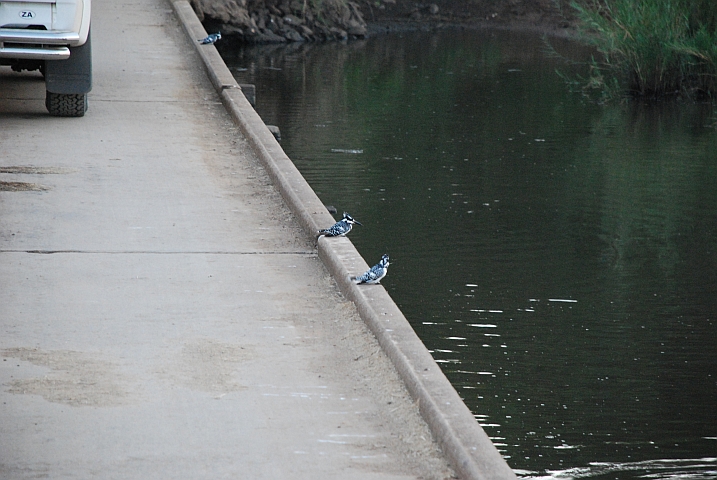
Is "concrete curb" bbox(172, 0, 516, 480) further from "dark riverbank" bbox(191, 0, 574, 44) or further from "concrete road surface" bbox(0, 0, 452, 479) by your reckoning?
"dark riverbank" bbox(191, 0, 574, 44)

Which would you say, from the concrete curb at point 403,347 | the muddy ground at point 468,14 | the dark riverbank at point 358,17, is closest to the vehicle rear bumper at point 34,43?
the concrete curb at point 403,347

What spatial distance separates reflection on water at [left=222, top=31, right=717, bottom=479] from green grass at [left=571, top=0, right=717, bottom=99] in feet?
2.70

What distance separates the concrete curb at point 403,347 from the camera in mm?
4590

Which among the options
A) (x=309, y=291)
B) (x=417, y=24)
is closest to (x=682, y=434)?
(x=309, y=291)

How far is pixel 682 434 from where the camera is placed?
8.34 metres

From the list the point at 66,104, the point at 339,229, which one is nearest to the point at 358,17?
the point at 66,104

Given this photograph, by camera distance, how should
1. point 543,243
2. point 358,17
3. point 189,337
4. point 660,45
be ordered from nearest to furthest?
1. point 189,337
2. point 543,243
3. point 660,45
4. point 358,17

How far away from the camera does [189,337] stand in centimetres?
603

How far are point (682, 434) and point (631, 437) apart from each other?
15.5 inches

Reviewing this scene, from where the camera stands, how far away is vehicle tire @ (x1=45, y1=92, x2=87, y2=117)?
11859mm

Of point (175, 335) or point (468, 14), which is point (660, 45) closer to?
point (468, 14)

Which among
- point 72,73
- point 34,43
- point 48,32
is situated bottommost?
point 72,73

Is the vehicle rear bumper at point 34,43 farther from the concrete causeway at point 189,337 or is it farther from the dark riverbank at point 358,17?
the dark riverbank at point 358,17

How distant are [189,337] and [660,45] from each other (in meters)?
18.7
